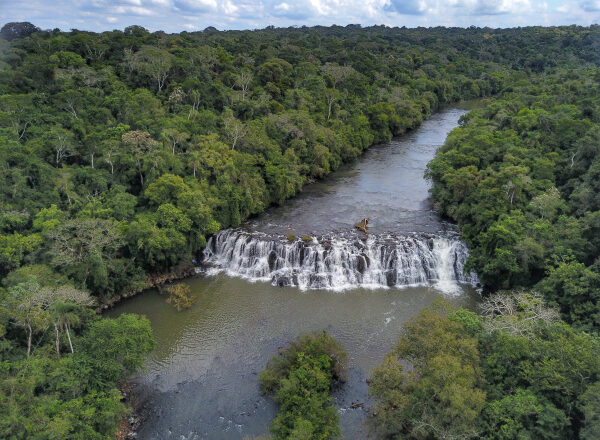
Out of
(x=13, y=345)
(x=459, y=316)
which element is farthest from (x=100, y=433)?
(x=459, y=316)

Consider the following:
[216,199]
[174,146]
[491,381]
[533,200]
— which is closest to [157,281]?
[216,199]

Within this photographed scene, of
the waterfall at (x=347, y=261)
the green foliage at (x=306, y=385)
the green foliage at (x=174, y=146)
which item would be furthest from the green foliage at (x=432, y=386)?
the waterfall at (x=347, y=261)

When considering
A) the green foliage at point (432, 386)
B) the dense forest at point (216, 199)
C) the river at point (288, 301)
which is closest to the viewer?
the green foliage at point (432, 386)

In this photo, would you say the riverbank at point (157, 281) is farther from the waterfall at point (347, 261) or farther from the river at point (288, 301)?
the waterfall at point (347, 261)

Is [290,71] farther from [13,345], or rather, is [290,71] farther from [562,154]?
[13,345]

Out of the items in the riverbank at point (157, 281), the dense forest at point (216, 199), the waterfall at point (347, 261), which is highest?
the dense forest at point (216, 199)

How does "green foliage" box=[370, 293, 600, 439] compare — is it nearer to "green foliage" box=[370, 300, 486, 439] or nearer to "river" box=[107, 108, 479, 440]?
"green foliage" box=[370, 300, 486, 439]

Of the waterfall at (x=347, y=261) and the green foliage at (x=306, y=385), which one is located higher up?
the waterfall at (x=347, y=261)

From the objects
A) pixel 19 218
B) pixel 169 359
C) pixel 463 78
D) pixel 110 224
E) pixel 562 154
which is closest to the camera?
pixel 169 359

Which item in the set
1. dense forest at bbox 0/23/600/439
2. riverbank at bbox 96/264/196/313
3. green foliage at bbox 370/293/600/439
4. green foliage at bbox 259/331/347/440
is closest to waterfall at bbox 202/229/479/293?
riverbank at bbox 96/264/196/313
